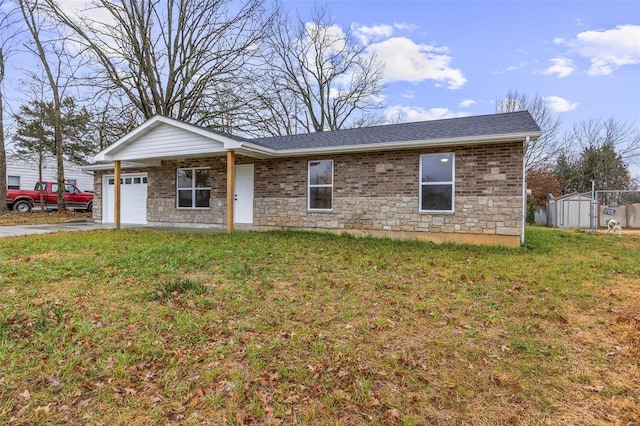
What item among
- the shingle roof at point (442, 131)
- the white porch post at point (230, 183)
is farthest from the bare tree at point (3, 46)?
the shingle roof at point (442, 131)

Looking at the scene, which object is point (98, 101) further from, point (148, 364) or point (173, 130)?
point (148, 364)

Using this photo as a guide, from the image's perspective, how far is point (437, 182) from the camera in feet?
29.0

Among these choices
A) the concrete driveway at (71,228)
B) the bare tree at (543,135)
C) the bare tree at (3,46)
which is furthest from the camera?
the bare tree at (543,135)

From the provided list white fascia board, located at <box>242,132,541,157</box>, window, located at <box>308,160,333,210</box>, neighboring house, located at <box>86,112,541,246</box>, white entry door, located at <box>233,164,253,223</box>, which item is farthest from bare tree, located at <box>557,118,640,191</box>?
white entry door, located at <box>233,164,253,223</box>

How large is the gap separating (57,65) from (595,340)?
23.3 meters

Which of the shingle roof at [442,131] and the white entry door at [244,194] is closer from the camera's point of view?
the shingle roof at [442,131]

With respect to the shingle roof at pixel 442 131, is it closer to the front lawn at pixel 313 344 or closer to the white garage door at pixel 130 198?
the front lawn at pixel 313 344

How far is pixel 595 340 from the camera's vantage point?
3.14 metres

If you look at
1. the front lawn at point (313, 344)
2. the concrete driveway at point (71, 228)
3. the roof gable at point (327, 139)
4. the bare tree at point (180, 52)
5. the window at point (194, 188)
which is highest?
the bare tree at point (180, 52)

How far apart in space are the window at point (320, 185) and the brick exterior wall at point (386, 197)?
170 mm

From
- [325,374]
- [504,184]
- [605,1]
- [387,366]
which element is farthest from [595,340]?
[605,1]

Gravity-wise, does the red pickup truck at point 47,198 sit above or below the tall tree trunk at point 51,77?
below

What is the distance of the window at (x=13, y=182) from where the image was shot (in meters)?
20.7

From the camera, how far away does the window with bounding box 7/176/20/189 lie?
20703 mm
